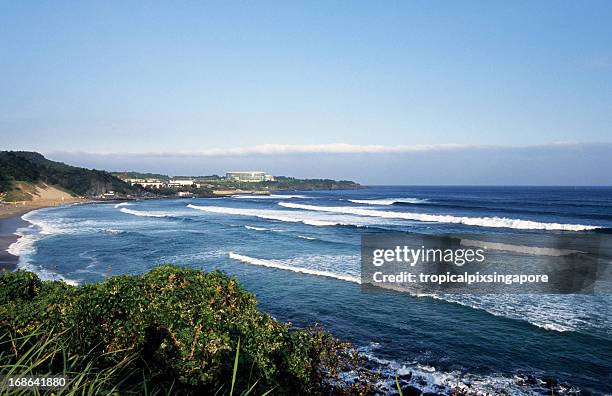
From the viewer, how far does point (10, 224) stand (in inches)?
1791

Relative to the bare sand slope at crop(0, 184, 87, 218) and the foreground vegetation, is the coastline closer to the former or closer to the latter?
the bare sand slope at crop(0, 184, 87, 218)

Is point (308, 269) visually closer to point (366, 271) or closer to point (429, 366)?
point (366, 271)

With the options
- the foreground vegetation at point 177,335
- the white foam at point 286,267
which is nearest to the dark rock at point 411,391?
the foreground vegetation at point 177,335

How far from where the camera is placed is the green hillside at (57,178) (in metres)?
82.3

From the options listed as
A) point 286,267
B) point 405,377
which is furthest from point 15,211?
point 405,377

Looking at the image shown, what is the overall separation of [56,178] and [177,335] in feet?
359

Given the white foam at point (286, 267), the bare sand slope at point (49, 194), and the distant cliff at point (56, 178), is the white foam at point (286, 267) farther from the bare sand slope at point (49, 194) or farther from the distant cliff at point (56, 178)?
the bare sand slope at point (49, 194)

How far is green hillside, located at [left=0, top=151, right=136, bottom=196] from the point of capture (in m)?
82.3

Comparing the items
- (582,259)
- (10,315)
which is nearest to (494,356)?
(10,315)

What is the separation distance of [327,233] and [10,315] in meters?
30.7

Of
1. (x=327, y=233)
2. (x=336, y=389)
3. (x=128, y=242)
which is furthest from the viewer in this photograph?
(x=327, y=233)

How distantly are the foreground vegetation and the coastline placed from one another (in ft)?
15.1

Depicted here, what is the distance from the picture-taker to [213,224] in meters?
45.9

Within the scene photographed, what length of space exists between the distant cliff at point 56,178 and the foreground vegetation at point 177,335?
80.0 m
